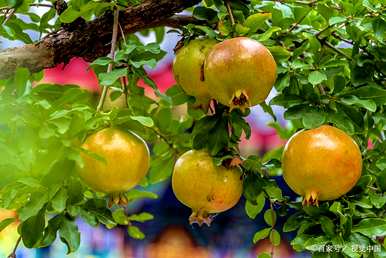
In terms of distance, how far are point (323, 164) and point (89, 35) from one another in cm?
41

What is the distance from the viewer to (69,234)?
0.89 m

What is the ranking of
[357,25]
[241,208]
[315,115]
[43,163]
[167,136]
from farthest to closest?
[241,208]
[167,136]
[357,25]
[315,115]
[43,163]

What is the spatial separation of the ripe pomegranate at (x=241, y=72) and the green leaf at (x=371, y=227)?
9.0 inches

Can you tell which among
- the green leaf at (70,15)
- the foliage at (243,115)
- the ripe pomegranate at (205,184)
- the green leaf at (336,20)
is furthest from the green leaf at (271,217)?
the green leaf at (70,15)

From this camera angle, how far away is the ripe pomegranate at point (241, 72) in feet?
2.90

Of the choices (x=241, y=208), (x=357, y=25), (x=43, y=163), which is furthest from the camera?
(x=241, y=208)

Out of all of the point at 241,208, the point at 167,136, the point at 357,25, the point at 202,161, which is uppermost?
the point at 357,25

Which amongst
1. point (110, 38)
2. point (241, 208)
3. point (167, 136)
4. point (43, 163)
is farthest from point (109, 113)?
point (241, 208)

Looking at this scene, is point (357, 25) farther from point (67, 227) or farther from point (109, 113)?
point (67, 227)

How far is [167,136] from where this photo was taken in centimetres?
124

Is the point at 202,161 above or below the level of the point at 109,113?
below

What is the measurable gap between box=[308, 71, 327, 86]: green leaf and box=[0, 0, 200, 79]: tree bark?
0.21 metres

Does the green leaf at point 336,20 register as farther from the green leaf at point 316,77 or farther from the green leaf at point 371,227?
the green leaf at point 371,227

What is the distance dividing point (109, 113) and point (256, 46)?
0.69 ft
